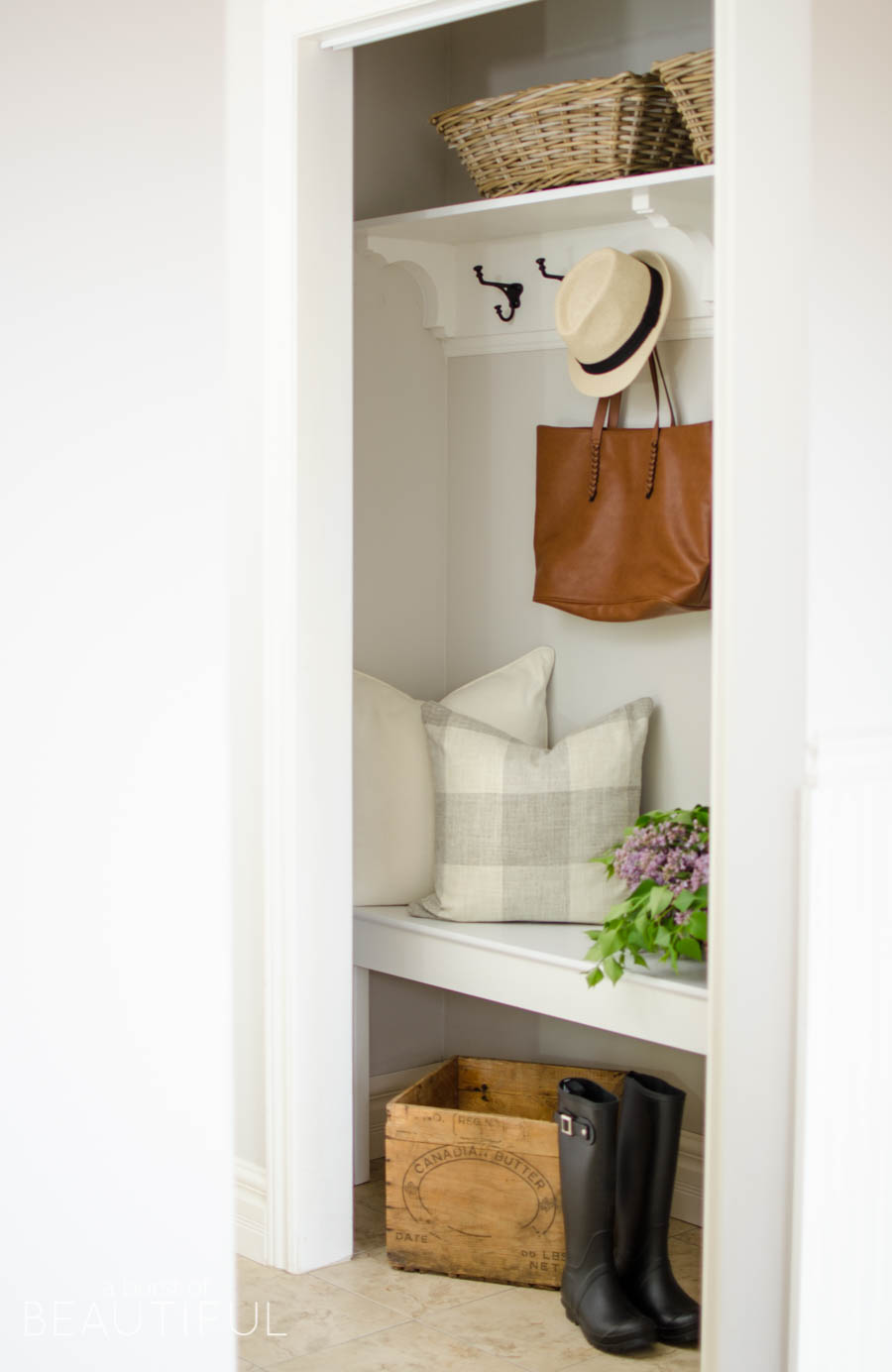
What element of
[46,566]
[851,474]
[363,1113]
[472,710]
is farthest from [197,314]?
[363,1113]

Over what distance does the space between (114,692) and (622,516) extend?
2080mm

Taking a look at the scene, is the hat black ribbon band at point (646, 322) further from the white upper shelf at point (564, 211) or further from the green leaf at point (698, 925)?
the green leaf at point (698, 925)

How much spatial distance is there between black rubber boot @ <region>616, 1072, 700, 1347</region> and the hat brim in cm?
128

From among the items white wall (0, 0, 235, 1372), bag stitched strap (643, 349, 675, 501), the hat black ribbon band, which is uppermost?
the hat black ribbon band

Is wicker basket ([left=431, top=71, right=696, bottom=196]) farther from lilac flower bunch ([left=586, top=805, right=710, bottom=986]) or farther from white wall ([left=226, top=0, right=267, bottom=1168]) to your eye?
lilac flower bunch ([left=586, top=805, right=710, bottom=986])

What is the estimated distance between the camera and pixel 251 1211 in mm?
2598

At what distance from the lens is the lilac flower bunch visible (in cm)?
225

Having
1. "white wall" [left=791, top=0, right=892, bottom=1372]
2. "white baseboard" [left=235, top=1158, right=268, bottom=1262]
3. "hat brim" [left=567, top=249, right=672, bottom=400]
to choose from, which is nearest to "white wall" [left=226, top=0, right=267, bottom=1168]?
"white baseboard" [left=235, top=1158, right=268, bottom=1262]

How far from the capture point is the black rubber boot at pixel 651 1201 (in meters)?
2.25

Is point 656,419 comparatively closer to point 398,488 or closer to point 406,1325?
point 398,488

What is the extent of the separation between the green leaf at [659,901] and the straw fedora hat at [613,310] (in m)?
0.96

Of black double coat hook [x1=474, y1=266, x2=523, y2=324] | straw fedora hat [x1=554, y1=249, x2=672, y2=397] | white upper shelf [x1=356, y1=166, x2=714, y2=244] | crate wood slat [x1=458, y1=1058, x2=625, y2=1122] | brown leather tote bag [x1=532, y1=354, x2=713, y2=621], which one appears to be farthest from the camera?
black double coat hook [x1=474, y1=266, x2=523, y2=324]

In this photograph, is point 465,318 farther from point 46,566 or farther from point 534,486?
point 46,566

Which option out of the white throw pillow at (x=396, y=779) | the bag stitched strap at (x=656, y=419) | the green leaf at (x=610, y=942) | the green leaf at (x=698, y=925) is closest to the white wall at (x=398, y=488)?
the white throw pillow at (x=396, y=779)
